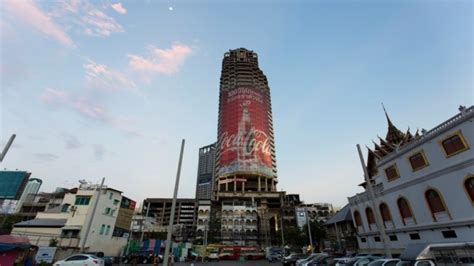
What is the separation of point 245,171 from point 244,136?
15.2m

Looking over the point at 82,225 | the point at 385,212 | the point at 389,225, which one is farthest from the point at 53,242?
the point at 385,212

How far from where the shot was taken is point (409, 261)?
45.6ft

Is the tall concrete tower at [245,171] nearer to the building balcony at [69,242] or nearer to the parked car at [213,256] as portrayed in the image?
the parked car at [213,256]

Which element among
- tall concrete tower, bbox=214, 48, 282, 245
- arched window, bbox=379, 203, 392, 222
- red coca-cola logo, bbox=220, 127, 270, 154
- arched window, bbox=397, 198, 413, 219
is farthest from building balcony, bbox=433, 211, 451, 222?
red coca-cola logo, bbox=220, 127, 270, 154

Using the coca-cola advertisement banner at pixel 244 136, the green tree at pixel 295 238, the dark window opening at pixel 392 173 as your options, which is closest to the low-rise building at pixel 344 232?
the green tree at pixel 295 238

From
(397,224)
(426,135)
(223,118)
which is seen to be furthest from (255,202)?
(426,135)

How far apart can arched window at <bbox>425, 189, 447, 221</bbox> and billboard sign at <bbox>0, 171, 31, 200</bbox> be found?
81921mm

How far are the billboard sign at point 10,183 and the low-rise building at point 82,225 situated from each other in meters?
26.5

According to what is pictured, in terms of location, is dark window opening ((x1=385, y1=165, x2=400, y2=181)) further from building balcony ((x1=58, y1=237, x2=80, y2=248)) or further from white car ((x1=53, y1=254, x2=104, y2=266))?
building balcony ((x1=58, y1=237, x2=80, y2=248))

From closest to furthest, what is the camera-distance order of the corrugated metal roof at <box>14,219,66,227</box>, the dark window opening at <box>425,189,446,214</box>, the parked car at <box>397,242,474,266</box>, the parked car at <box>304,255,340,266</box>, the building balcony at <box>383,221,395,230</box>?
the parked car at <box>397,242,474,266</box>, the dark window opening at <box>425,189,446,214</box>, the parked car at <box>304,255,340,266</box>, the building balcony at <box>383,221,395,230</box>, the corrugated metal roof at <box>14,219,66,227</box>

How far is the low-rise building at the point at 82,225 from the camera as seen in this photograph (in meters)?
37.8

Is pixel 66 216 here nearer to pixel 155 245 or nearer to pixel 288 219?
pixel 155 245

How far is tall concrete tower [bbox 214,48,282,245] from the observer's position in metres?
82.0

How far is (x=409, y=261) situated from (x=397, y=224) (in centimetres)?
1444
